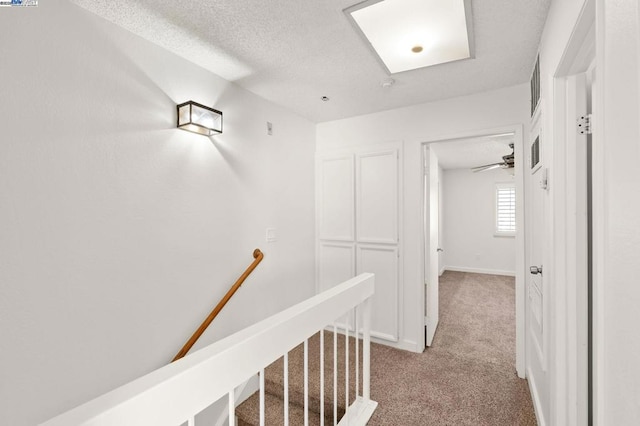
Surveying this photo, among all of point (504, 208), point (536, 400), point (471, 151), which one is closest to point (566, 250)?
point (536, 400)

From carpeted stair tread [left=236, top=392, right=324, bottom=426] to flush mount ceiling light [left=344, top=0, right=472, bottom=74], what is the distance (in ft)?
8.51

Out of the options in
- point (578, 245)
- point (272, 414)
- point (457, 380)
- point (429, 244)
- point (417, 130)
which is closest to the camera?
point (578, 245)

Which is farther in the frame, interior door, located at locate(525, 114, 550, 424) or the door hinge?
interior door, located at locate(525, 114, 550, 424)

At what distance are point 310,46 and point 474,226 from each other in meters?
6.16

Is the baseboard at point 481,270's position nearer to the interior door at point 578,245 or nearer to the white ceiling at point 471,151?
A: the white ceiling at point 471,151

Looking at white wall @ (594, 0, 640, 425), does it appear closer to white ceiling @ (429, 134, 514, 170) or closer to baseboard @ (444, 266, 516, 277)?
white ceiling @ (429, 134, 514, 170)

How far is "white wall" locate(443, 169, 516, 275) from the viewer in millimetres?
6332

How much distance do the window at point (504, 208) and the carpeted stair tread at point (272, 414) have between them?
19.4 feet

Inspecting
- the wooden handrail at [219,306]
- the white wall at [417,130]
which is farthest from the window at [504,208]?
the wooden handrail at [219,306]

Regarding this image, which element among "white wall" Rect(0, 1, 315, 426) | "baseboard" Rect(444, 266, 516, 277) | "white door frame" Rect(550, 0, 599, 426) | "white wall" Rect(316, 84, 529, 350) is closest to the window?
"baseboard" Rect(444, 266, 516, 277)

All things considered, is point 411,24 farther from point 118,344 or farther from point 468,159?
point 468,159

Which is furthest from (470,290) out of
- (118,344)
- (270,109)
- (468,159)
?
(118,344)

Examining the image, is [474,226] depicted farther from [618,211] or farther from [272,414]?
[618,211]

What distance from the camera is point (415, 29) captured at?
66.3 inches
